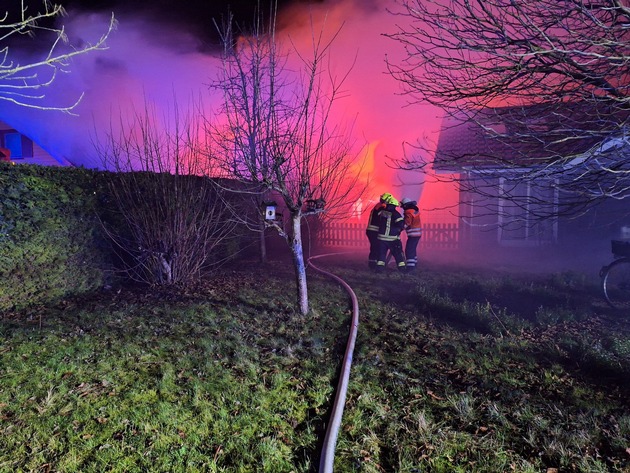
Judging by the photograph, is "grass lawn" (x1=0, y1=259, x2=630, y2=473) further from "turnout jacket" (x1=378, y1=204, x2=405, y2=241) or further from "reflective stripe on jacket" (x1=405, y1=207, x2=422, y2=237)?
"reflective stripe on jacket" (x1=405, y1=207, x2=422, y2=237)

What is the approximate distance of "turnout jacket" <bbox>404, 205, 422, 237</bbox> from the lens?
8.80m

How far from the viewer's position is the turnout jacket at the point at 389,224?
28.3 feet

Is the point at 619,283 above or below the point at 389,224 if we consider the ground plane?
below

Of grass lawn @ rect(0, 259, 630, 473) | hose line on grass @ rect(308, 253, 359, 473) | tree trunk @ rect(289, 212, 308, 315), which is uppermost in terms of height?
tree trunk @ rect(289, 212, 308, 315)

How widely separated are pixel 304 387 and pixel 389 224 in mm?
5913

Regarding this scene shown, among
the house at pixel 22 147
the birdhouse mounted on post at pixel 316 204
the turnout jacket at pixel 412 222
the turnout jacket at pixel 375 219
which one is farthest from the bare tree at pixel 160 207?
the house at pixel 22 147

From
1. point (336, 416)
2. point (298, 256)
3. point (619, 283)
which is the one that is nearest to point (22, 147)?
point (298, 256)

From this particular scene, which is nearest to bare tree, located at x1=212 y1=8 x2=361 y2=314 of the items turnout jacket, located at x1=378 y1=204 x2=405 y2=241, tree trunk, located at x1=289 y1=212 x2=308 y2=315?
tree trunk, located at x1=289 y1=212 x2=308 y2=315

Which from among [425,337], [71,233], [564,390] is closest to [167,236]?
[71,233]

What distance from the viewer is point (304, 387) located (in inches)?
132

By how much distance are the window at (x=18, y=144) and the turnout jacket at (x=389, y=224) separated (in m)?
19.5

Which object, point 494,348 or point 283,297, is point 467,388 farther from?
point 283,297

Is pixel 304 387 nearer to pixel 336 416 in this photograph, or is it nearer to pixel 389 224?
pixel 336 416

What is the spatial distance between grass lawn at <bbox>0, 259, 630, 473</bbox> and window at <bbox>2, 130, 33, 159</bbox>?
1770 cm
